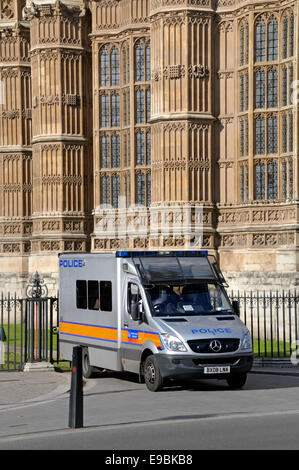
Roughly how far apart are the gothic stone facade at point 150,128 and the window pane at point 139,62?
45 millimetres

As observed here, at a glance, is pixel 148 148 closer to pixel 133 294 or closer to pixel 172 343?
pixel 133 294

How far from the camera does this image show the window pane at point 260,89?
30984 mm

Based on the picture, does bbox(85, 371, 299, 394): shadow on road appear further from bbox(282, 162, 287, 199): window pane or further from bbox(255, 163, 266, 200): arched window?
bbox(255, 163, 266, 200): arched window

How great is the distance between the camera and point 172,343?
17.0 meters

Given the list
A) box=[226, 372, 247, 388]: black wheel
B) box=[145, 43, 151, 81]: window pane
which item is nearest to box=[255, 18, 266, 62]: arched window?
box=[145, 43, 151, 81]: window pane

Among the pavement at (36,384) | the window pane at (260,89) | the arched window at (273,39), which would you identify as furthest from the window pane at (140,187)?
the pavement at (36,384)

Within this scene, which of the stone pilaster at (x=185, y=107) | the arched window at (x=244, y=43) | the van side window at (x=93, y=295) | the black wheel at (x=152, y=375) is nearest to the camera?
the black wheel at (x=152, y=375)

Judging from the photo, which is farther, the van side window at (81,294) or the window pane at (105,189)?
the window pane at (105,189)

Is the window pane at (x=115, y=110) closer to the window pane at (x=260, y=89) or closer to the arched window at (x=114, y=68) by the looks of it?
the arched window at (x=114, y=68)

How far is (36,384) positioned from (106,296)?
215cm

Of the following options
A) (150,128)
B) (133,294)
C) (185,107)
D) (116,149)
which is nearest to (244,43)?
(185,107)

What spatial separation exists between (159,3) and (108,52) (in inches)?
194

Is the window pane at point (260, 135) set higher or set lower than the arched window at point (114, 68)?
lower

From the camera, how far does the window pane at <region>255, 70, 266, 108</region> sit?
1220 inches
